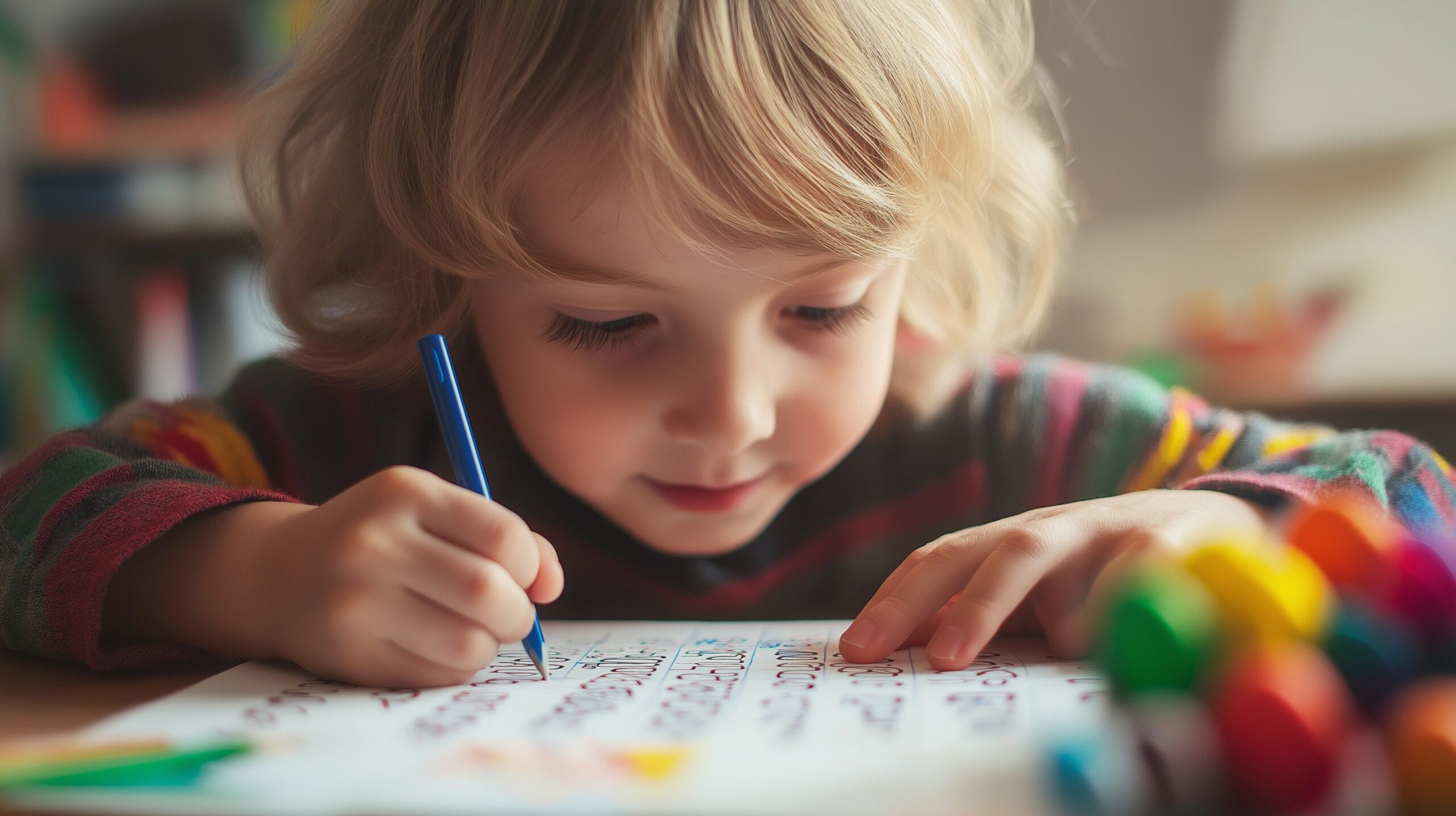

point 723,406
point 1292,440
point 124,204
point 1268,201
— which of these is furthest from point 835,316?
point 124,204

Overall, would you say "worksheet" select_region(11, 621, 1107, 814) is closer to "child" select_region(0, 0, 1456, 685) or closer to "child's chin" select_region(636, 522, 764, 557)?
"child" select_region(0, 0, 1456, 685)

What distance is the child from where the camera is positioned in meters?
0.43

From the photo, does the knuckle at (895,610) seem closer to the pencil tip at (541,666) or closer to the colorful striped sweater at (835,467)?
the pencil tip at (541,666)

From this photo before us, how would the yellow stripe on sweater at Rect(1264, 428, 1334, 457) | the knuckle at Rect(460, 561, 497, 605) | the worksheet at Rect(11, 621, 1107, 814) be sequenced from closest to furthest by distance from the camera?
the worksheet at Rect(11, 621, 1107, 814) → the knuckle at Rect(460, 561, 497, 605) → the yellow stripe on sweater at Rect(1264, 428, 1334, 457)

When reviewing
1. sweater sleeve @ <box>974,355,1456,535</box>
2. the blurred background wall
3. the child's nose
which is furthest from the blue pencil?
the blurred background wall

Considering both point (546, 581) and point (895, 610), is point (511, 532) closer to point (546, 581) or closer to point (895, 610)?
point (546, 581)

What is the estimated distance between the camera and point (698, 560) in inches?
28.3

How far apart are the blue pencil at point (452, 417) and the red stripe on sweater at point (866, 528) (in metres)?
0.29

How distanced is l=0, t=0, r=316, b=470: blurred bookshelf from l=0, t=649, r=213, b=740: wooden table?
114cm

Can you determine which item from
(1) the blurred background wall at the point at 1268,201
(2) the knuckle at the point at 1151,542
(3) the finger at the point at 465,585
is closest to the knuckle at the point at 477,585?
(3) the finger at the point at 465,585

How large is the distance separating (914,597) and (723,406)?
0.42 feet

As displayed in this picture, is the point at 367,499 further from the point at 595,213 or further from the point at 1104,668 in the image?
the point at 1104,668

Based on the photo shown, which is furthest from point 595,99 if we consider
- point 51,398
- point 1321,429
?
point 51,398

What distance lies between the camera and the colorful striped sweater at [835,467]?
0.63m
